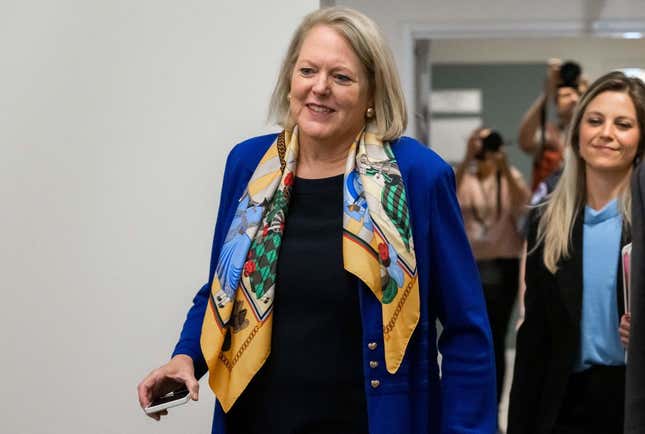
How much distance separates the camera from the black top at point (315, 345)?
1949mm

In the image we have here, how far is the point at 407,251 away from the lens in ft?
6.46

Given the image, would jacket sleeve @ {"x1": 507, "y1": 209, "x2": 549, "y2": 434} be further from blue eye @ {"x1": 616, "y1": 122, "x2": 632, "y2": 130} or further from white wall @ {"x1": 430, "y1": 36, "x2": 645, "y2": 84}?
white wall @ {"x1": 430, "y1": 36, "x2": 645, "y2": 84}

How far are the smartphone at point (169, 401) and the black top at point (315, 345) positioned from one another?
0.15 meters

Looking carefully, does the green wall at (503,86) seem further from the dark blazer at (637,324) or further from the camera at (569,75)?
the dark blazer at (637,324)

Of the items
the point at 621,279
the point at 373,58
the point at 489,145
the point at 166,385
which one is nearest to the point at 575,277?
the point at 621,279

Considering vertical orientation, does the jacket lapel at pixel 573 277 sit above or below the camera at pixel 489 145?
below

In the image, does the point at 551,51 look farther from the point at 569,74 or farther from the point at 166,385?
the point at 166,385

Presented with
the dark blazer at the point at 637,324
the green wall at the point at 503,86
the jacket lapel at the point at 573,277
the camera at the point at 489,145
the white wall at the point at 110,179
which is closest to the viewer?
the dark blazer at the point at 637,324

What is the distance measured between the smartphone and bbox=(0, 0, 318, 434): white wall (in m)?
0.98

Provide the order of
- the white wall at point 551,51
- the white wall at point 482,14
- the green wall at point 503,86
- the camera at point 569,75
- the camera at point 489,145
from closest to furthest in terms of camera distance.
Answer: the white wall at point 482,14 < the camera at point 569,75 < the camera at point 489,145 < the white wall at point 551,51 < the green wall at point 503,86

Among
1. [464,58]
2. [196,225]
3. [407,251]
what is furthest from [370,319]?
[464,58]

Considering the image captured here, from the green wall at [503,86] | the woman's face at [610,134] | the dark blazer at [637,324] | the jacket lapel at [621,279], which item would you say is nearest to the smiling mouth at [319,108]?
the dark blazer at [637,324]

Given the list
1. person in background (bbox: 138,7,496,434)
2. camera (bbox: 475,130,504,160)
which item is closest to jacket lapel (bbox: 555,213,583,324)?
person in background (bbox: 138,7,496,434)

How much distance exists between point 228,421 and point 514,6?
8.17 feet
